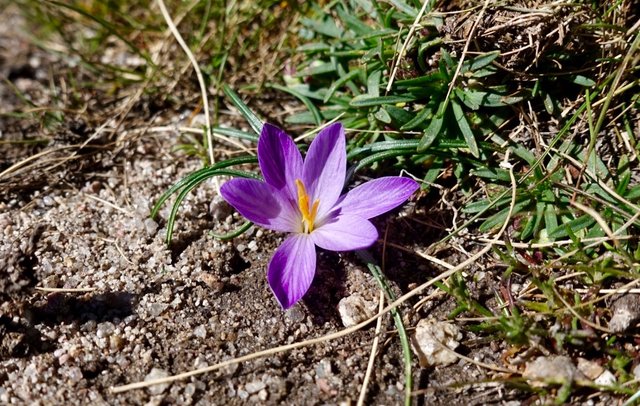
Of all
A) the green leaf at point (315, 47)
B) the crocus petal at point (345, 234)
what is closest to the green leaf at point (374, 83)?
the green leaf at point (315, 47)

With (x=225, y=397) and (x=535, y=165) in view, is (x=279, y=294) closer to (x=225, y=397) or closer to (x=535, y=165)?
(x=225, y=397)

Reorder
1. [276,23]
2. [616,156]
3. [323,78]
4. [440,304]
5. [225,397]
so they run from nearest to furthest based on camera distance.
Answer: [225,397] → [440,304] → [616,156] → [323,78] → [276,23]

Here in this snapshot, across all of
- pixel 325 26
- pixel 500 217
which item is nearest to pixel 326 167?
pixel 500 217

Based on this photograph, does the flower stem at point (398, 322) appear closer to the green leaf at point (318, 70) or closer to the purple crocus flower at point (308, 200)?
the purple crocus flower at point (308, 200)

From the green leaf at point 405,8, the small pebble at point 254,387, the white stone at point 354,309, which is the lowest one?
the small pebble at point 254,387

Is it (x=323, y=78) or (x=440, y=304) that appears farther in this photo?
(x=323, y=78)

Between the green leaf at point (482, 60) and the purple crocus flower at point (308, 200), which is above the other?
the green leaf at point (482, 60)

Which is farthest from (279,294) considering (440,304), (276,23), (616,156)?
(276,23)
